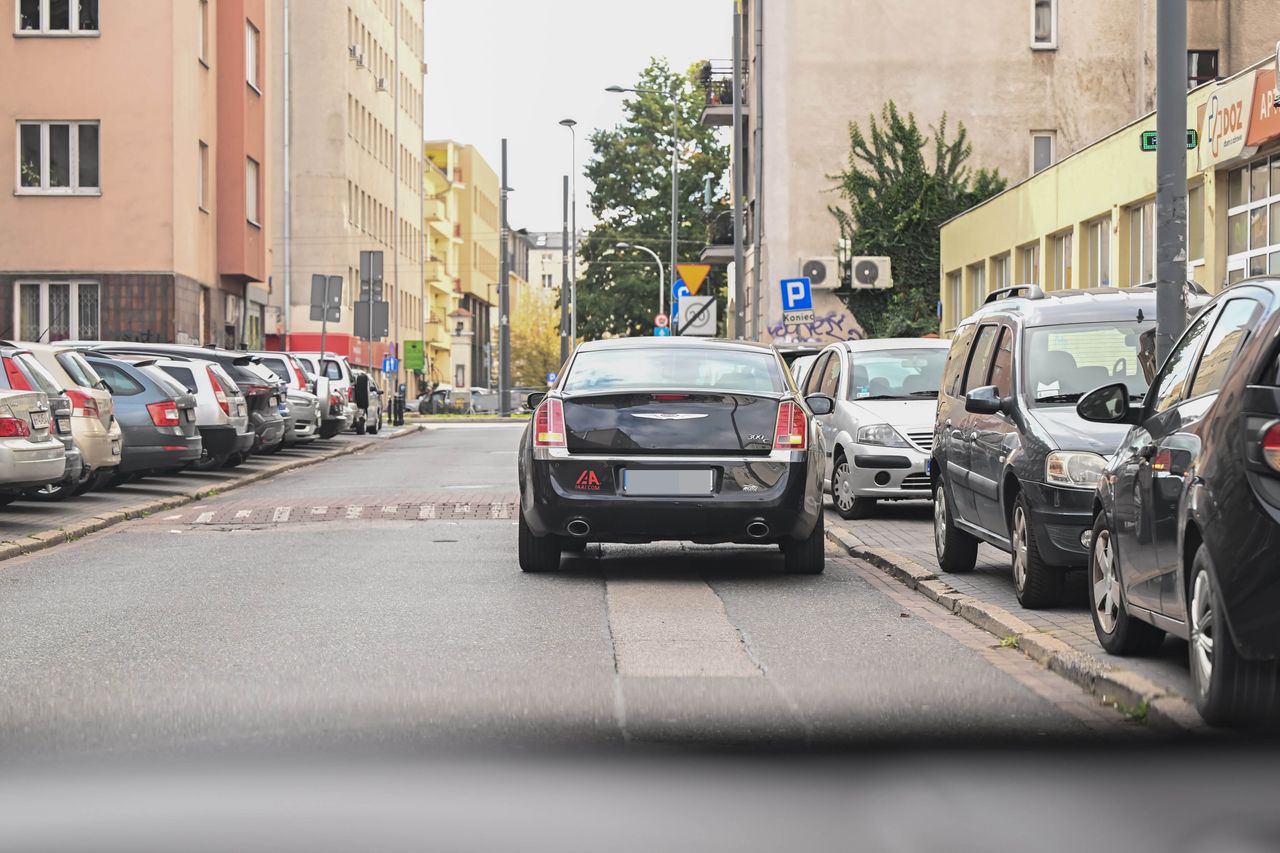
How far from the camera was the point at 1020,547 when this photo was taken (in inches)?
416

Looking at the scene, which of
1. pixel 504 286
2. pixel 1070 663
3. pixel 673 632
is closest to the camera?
pixel 1070 663

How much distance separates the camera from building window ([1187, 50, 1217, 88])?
133 ft

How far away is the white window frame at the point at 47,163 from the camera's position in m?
38.3

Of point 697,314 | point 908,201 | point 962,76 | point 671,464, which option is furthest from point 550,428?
point 962,76

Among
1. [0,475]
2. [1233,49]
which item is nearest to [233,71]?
[1233,49]

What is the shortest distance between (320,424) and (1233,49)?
1982cm

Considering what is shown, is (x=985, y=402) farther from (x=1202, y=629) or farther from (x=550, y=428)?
(x=1202, y=629)

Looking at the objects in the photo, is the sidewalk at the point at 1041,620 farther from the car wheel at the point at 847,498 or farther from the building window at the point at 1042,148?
the building window at the point at 1042,148

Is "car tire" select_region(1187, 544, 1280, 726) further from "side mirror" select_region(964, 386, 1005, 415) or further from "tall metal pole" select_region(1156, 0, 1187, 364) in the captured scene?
"tall metal pole" select_region(1156, 0, 1187, 364)

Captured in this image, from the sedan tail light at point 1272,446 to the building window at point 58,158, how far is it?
3464cm

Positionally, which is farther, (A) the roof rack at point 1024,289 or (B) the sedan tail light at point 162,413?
(B) the sedan tail light at point 162,413

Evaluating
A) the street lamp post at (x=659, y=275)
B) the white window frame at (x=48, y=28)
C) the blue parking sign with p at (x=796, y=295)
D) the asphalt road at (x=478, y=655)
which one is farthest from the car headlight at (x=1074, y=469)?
the street lamp post at (x=659, y=275)

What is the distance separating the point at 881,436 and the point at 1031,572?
7.30 m

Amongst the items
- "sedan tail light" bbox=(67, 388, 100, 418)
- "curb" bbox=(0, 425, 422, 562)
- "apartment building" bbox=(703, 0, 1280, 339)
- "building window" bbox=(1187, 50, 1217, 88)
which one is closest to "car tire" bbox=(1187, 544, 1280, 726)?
"curb" bbox=(0, 425, 422, 562)
